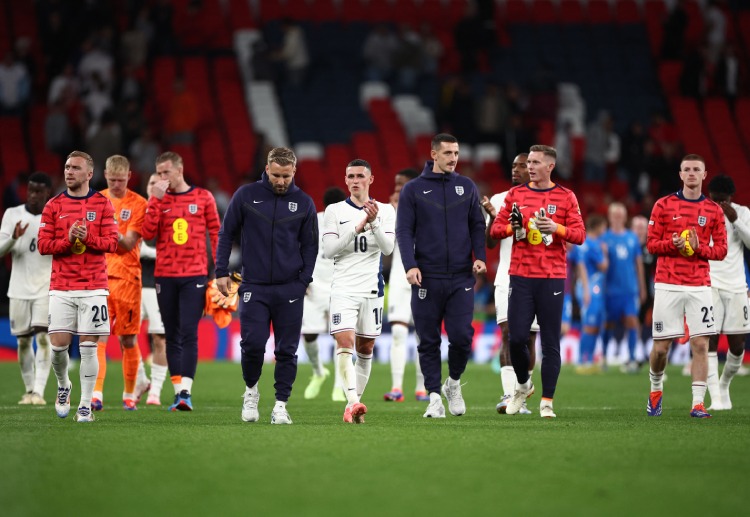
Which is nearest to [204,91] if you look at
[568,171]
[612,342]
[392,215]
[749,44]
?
[568,171]

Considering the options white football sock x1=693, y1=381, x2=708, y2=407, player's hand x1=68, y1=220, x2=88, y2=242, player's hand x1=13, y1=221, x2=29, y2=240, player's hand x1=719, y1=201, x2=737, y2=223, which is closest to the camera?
player's hand x1=68, y1=220, x2=88, y2=242

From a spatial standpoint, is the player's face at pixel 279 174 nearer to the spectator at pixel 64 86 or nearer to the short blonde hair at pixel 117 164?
the short blonde hair at pixel 117 164

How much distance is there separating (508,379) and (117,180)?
15.3ft

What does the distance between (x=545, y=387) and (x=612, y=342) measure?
12.3 m

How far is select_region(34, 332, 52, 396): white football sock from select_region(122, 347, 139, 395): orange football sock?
4.31 ft

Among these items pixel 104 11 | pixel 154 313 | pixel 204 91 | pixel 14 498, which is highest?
pixel 104 11

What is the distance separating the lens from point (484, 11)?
98.1ft

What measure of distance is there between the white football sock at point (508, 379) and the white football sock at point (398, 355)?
7.60 ft

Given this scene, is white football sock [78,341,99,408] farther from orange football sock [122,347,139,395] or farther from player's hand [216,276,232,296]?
orange football sock [122,347,139,395]

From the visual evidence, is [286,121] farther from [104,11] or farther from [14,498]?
[14,498]

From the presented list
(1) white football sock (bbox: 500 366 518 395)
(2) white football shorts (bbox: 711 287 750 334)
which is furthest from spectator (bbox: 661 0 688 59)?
(1) white football sock (bbox: 500 366 518 395)

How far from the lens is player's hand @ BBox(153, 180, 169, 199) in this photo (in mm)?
11906

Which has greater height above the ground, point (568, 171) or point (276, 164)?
point (568, 171)

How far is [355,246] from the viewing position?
11.3 meters
